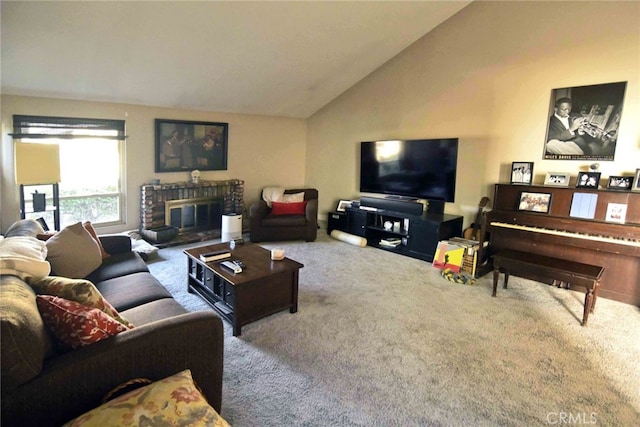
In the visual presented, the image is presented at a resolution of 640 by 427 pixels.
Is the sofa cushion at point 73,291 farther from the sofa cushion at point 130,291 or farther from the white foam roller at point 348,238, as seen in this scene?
the white foam roller at point 348,238

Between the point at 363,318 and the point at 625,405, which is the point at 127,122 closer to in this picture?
the point at 363,318

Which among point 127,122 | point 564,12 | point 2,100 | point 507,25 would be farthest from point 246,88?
point 564,12

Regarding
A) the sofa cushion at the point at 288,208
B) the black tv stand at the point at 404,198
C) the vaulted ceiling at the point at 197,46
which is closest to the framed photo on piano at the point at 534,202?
the black tv stand at the point at 404,198

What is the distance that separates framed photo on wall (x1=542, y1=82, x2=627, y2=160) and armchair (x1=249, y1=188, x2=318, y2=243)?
3.06 metres

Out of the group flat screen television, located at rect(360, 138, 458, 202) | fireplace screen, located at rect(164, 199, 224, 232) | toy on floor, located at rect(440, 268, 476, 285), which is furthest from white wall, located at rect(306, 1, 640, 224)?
fireplace screen, located at rect(164, 199, 224, 232)

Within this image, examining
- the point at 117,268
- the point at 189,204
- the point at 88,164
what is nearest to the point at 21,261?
the point at 117,268

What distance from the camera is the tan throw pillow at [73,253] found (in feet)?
8.20

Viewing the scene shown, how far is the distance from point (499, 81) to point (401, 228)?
7.25 ft

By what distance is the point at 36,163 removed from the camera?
3.33m

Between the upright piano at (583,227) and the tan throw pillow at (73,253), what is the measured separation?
367 cm

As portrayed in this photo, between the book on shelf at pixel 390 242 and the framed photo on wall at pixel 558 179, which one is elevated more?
the framed photo on wall at pixel 558 179

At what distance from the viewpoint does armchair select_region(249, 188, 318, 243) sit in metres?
5.25

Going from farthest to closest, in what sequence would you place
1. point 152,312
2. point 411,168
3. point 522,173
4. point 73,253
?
point 411,168 < point 522,173 < point 73,253 < point 152,312

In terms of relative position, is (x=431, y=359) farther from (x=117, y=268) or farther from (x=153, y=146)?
(x=153, y=146)
